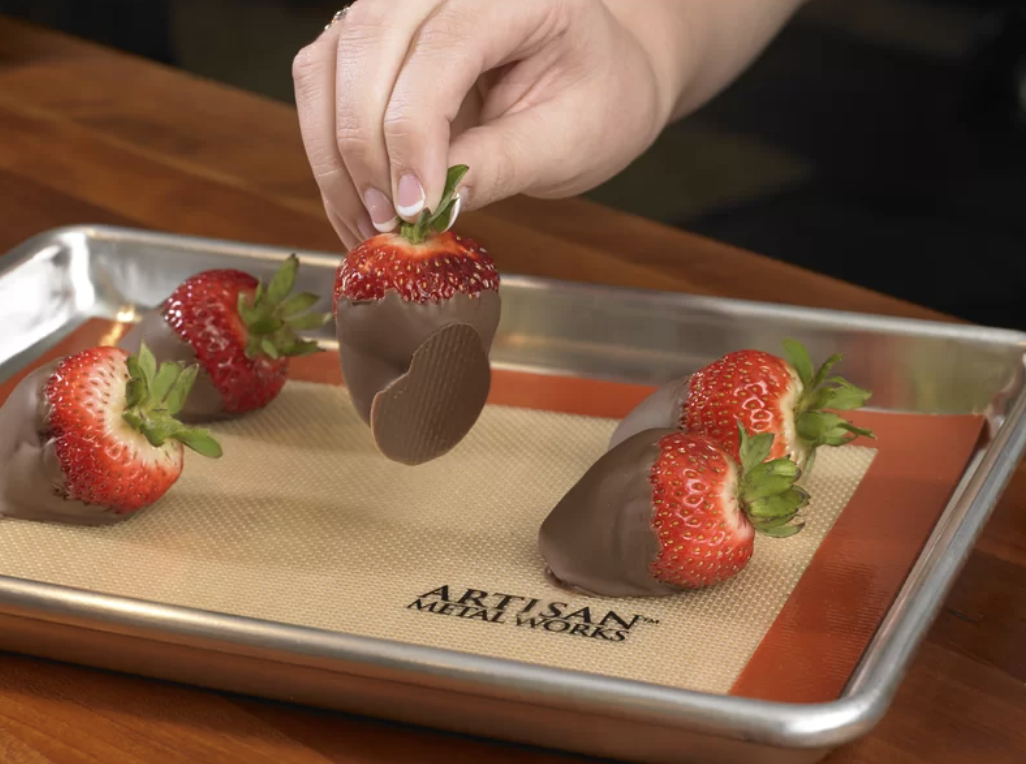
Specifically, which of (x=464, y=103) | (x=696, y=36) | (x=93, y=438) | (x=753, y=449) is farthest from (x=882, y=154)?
(x=93, y=438)

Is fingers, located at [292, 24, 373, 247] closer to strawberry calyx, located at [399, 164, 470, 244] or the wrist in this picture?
strawberry calyx, located at [399, 164, 470, 244]

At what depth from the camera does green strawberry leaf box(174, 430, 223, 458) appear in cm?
79

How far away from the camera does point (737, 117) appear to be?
199 centimetres

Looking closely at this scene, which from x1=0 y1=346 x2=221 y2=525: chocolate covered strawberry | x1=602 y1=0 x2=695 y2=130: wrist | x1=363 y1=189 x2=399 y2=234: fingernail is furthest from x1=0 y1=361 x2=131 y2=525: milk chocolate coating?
x1=602 y1=0 x2=695 y2=130: wrist

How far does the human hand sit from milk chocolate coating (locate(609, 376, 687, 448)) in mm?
162

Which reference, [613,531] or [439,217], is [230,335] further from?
[613,531]

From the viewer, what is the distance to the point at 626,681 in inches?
22.7

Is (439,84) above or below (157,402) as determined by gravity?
above

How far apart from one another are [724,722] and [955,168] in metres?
1.33

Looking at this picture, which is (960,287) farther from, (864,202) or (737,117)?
(737,117)

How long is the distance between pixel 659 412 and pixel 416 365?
0.15m

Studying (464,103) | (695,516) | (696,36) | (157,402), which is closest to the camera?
(695,516)

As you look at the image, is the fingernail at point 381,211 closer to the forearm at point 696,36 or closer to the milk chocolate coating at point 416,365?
the milk chocolate coating at point 416,365

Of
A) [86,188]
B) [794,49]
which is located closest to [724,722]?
[86,188]
